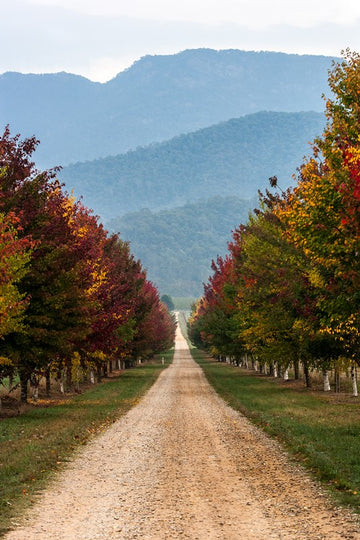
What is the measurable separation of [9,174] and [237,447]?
1346 cm

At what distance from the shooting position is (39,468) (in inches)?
595

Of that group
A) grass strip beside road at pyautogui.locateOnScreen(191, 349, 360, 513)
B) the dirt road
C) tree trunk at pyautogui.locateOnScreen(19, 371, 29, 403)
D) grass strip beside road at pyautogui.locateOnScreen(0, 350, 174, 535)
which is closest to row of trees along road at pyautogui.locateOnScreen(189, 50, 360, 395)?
grass strip beside road at pyautogui.locateOnScreen(191, 349, 360, 513)

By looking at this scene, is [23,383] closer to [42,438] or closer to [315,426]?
[42,438]

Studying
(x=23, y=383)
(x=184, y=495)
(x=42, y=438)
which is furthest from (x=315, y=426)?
(x=23, y=383)

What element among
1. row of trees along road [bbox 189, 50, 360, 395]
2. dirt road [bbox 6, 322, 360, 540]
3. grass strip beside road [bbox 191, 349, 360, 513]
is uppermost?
row of trees along road [bbox 189, 50, 360, 395]

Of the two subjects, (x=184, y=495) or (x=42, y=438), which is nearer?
(x=184, y=495)

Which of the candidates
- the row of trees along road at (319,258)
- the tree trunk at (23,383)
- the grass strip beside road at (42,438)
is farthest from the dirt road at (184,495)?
the tree trunk at (23,383)

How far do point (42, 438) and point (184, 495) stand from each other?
843cm

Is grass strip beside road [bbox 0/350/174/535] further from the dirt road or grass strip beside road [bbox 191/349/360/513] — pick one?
grass strip beside road [bbox 191/349/360/513]

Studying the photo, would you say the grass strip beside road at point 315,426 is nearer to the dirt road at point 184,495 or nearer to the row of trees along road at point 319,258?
the dirt road at point 184,495

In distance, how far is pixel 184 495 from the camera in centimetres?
1252

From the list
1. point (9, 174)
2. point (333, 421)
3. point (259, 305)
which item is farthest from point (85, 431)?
point (259, 305)

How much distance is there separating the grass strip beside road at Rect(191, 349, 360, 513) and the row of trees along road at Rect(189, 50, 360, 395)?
205 centimetres

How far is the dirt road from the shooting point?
1022cm
